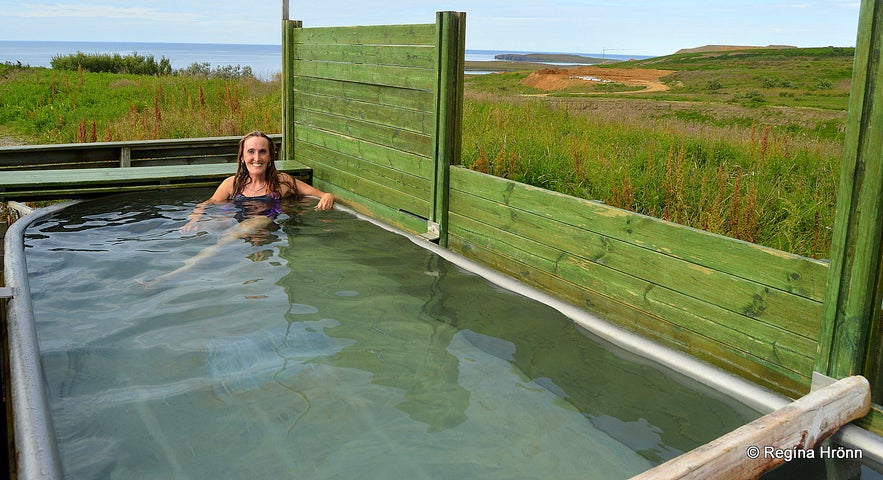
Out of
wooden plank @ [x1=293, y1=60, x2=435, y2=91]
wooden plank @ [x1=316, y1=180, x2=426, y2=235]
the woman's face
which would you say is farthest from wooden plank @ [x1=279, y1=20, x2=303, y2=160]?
the woman's face

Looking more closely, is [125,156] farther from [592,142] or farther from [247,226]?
[592,142]

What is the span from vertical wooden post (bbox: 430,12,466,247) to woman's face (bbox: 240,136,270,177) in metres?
1.77

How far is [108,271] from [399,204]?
213cm

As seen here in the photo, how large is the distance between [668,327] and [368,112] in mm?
3428

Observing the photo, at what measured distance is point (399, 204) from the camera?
602 centimetres

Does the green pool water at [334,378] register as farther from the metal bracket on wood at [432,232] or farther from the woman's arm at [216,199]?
the woman's arm at [216,199]

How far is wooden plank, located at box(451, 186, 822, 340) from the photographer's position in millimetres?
3211

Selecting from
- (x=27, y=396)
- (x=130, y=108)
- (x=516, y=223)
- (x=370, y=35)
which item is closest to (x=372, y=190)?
(x=370, y=35)

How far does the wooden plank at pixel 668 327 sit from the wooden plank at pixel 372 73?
150cm

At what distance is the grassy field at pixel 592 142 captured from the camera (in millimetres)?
5008

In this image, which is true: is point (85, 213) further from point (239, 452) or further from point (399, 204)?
point (239, 452)

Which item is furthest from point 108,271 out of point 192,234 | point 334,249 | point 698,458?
point 698,458

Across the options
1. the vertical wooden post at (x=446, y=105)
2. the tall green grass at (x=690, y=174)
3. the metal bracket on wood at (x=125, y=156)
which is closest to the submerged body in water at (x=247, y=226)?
the vertical wooden post at (x=446, y=105)

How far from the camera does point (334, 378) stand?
350cm
